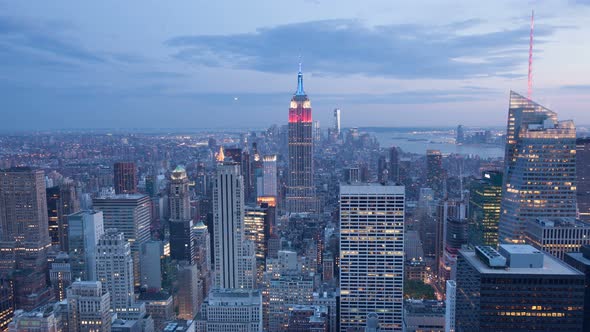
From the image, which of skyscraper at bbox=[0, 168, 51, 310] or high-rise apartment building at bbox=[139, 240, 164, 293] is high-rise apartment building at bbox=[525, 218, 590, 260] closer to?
high-rise apartment building at bbox=[139, 240, 164, 293]

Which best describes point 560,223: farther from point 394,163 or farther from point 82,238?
point 82,238

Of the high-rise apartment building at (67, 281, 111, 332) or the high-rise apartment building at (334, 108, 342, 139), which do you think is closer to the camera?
the high-rise apartment building at (67, 281, 111, 332)

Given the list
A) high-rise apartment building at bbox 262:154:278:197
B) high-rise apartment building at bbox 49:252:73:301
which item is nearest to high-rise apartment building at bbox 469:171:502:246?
high-rise apartment building at bbox 49:252:73:301

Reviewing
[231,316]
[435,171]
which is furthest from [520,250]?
[435,171]

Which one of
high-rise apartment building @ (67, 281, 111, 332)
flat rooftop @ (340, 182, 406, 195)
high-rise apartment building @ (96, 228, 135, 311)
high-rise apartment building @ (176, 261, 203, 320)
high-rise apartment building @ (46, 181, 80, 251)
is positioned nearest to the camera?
high-rise apartment building @ (67, 281, 111, 332)

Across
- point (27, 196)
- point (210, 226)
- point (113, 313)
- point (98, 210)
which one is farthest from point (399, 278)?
point (27, 196)

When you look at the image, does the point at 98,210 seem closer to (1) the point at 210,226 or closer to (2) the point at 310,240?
(1) the point at 210,226
